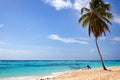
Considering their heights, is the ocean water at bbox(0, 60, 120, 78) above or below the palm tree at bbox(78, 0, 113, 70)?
below

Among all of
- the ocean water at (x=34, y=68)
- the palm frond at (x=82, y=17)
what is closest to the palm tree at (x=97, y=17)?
the palm frond at (x=82, y=17)

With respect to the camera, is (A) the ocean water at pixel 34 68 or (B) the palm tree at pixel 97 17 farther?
(A) the ocean water at pixel 34 68

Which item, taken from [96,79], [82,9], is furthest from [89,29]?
[96,79]

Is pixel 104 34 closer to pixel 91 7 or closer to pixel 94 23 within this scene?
pixel 94 23

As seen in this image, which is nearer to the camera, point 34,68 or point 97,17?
point 97,17

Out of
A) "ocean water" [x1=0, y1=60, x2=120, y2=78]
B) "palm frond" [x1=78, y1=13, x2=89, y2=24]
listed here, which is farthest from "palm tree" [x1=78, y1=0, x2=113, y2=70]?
"ocean water" [x1=0, y1=60, x2=120, y2=78]

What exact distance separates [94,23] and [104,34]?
189 cm

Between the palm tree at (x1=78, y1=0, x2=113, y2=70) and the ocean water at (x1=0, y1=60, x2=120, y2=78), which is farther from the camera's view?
the ocean water at (x1=0, y1=60, x2=120, y2=78)

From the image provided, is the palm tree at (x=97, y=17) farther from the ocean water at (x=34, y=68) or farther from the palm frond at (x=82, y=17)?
the ocean water at (x=34, y=68)

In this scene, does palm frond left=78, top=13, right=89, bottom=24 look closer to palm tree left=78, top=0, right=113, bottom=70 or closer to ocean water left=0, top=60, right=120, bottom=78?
palm tree left=78, top=0, right=113, bottom=70

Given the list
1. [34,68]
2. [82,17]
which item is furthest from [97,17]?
[34,68]

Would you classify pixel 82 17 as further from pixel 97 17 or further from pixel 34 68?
pixel 34 68

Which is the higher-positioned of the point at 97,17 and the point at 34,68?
the point at 97,17

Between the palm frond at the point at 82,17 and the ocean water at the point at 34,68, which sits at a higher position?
the palm frond at the point at 82,17
